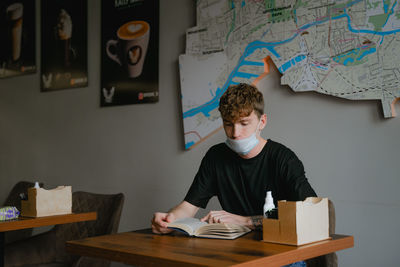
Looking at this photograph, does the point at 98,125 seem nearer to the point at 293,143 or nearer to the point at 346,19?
the point at 293,143

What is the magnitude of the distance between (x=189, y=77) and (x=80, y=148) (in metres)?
1.42

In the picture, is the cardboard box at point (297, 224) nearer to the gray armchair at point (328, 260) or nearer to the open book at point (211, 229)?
the open book at point (211, 229)

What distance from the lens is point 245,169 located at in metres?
2.19

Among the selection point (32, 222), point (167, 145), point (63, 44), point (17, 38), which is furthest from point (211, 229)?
point (17, 38)

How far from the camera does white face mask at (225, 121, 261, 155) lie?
2088mm

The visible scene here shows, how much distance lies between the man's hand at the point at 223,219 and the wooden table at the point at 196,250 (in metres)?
0.10

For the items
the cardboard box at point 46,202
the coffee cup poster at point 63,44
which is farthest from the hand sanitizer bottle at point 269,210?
the coffee cup poster at point 63,44

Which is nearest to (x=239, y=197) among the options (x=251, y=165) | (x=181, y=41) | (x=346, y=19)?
(x=251, y=165)

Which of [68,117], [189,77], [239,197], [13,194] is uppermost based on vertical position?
[189,77]

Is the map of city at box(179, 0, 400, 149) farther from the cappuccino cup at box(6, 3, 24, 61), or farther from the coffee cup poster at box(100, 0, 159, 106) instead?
the cappuccino cup at box(6, 3, 24, 61)

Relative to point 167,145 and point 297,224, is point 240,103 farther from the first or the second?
point 167,145

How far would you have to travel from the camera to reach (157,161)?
3.46 metres

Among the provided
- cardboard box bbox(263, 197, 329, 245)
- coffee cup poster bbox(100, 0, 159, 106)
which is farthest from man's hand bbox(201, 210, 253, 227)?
coffee cup poster bbox(100, 0, 159, 106)

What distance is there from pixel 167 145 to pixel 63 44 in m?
1.62
